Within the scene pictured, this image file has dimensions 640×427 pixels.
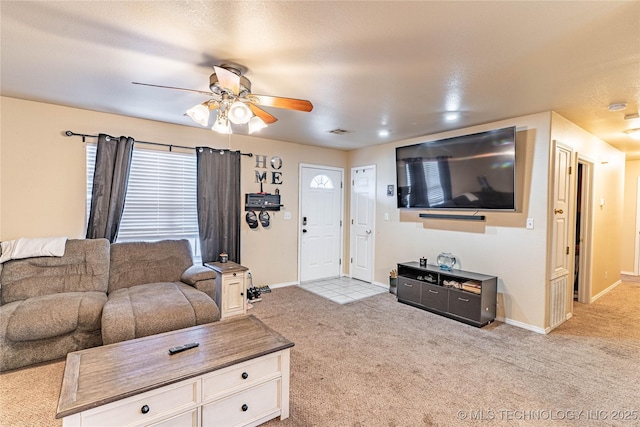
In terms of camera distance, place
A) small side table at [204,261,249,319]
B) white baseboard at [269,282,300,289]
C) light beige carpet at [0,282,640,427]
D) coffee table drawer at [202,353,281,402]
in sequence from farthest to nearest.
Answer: white baseboard at [269,282,300,289], small side table at [204,261,249,319], light beige carpet at [0,282,640,427], coffee table drawer at [202,353,281,402]

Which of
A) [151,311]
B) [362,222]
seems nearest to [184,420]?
[151,311]

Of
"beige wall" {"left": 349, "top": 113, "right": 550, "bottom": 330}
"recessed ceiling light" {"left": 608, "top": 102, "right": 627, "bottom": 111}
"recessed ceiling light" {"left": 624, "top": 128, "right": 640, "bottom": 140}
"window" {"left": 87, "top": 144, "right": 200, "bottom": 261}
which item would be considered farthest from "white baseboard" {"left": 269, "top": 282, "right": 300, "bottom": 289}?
"recessed ceiling light" {"left": 624, "top": 128, "right": 640, "bottom": 140}

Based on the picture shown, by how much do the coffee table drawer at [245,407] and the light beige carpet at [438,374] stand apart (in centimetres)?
10

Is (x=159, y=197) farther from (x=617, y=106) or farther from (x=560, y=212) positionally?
(x=617, y=106)

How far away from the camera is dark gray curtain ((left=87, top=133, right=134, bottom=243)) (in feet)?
11.6

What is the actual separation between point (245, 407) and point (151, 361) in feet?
2.06

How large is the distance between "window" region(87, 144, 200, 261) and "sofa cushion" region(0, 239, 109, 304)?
1.86 feet

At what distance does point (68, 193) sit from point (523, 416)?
475 centimetres

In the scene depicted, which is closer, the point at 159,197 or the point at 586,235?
the point at 159,197

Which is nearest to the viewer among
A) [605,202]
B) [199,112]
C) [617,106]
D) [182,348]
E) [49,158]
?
[182,348]

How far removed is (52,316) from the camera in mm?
2523

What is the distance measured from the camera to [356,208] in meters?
5.77

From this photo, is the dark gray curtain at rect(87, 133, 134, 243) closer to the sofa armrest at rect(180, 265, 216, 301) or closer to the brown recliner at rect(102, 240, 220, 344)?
the brown recliner at rect(102, 240, 220, 344)


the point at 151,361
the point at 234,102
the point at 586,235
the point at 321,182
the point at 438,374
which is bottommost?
the point at 438,374
